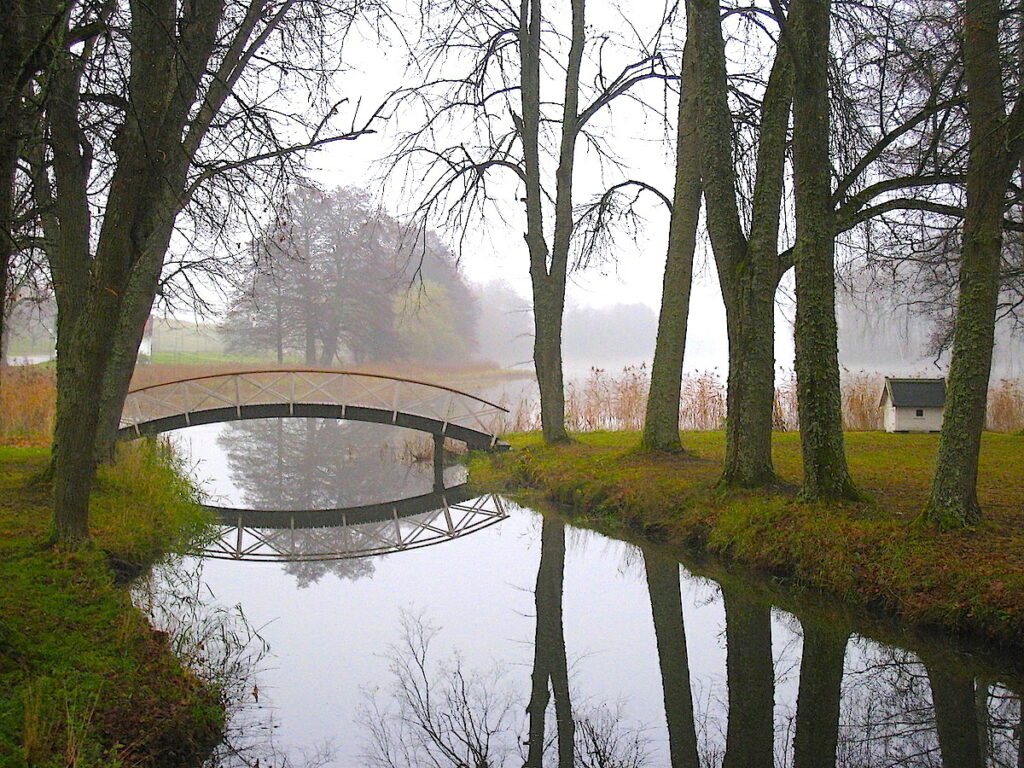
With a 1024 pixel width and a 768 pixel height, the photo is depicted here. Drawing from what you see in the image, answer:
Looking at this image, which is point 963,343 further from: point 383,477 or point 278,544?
point 383,477

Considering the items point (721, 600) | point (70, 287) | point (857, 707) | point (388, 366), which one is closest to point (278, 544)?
point (70, 287)

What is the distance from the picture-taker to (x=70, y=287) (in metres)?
7.48

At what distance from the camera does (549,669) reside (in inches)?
227

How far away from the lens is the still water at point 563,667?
4.48 m

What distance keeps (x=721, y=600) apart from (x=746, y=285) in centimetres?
310

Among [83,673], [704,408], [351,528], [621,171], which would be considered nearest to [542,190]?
[621,171]

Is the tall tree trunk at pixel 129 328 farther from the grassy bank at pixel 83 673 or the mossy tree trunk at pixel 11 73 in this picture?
the mossy tree trunk at pixel 11 73

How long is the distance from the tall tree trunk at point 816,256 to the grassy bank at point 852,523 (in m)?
0.53

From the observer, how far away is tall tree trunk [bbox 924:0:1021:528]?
629 cm

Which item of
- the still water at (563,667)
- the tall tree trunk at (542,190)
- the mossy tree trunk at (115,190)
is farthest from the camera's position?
the tall tree trunk at (542,190)

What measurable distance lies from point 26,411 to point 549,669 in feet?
42.1

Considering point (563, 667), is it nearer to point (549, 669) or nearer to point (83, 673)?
point (549, 669)

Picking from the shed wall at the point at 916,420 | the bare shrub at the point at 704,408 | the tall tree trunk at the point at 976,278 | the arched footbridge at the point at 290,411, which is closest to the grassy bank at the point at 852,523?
the tall tree trunk at the point at 976,278

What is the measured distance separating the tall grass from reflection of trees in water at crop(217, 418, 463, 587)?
2.78m
